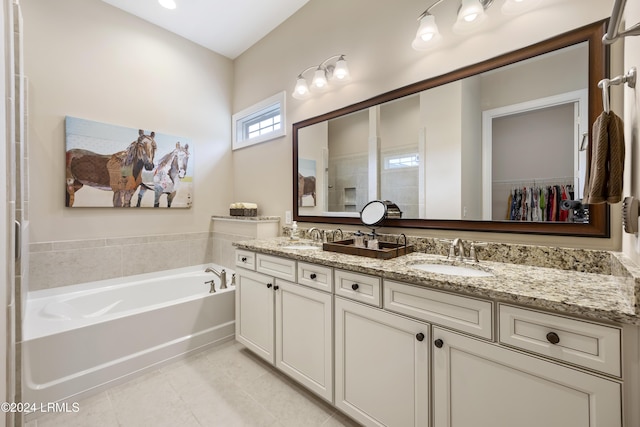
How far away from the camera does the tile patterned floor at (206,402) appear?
61.1 inches

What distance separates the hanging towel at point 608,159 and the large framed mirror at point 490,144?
35 centimetres

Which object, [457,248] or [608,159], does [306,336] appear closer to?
[457,248]

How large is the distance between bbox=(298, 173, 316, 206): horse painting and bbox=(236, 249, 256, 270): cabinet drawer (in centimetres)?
72

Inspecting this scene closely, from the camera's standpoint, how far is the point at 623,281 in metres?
0.91

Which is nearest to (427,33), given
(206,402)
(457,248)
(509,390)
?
(457,248)

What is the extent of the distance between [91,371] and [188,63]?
302cm

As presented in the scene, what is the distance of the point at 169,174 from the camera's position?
2.92m

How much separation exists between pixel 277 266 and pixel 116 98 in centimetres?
233

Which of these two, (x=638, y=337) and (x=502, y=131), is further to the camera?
(x=502, y=131)

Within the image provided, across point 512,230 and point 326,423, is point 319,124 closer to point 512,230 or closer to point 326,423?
point 512,230

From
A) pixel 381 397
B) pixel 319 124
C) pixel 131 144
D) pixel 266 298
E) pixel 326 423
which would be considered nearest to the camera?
pixel 381 397

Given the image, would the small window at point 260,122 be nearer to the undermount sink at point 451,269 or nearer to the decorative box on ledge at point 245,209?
the decorative box on ledge at point 245,209

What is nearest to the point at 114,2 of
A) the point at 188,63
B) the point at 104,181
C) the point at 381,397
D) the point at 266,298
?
the point at 188,63

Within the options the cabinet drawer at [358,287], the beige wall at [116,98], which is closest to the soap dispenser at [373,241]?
the cabinet drawer at [358,287]
